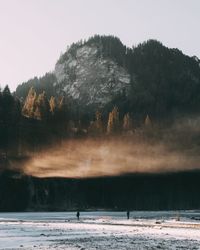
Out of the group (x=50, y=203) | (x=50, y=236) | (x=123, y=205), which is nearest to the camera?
(x=50, y=236)

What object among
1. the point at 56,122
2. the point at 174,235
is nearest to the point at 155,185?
the point at 56,122

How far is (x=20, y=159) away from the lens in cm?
15812

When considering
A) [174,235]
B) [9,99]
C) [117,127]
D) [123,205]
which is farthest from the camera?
[117,127]

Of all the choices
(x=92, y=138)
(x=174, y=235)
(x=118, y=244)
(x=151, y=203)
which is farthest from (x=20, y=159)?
(x=118, y=244)

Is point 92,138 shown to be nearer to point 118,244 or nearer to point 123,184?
point 123,184

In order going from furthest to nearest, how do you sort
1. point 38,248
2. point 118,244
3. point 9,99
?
1. point 9,99
2. point 118,244
3. point 38,248

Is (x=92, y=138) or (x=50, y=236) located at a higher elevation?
(x=92, y=138)

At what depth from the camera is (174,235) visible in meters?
65.9

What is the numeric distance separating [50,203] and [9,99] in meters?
34.9

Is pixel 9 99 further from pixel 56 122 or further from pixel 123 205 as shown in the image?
pixel 123 205

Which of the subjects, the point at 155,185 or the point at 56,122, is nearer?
the point at 56,122

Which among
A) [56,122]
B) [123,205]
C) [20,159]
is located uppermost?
[56,122]

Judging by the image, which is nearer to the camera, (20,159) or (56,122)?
(20,159)

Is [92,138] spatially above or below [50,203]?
above
